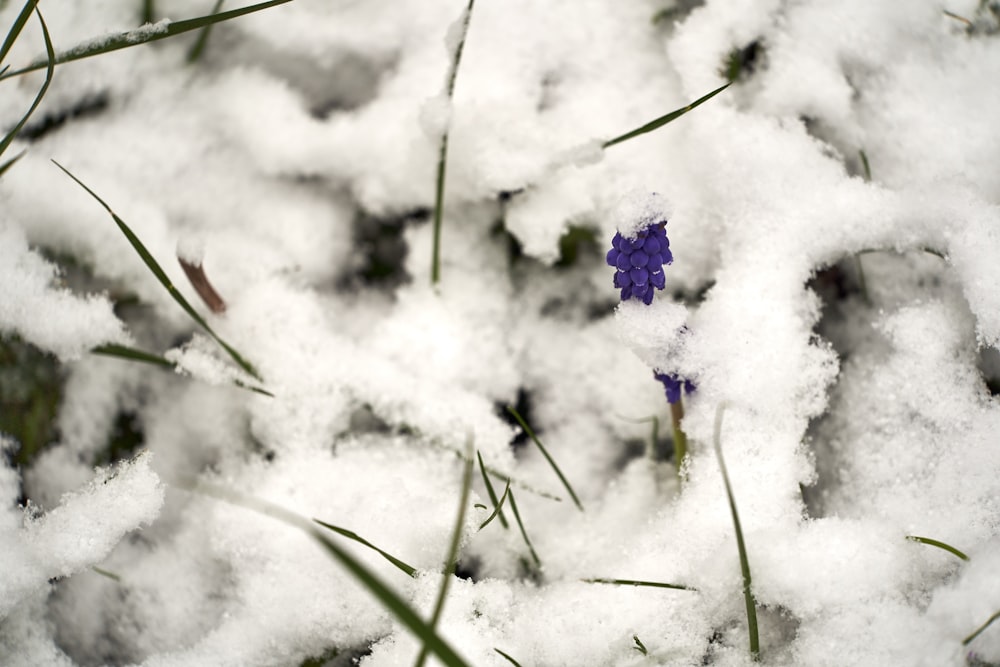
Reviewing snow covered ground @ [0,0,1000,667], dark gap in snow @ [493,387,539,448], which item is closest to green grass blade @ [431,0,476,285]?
snow covered ground @ [0,0,1000,667]

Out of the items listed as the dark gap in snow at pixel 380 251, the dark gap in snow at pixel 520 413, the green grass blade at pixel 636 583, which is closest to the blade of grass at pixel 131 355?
the dark gap in snow at pixel 380 251

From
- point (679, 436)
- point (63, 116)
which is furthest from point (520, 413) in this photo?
point (63, 116)

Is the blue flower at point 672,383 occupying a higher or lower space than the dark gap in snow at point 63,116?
lower

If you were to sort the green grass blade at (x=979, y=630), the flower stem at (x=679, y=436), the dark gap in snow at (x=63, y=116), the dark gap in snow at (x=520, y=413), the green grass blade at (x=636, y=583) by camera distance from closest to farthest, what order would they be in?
the green grass blade at (x=979, y=630) → the green grass blade at (x=636, y=583) → the flower stem at (x=679, y=436) → the dark gap in snow at (x=520, y=413) → the dark gap in snow at (x=63, y=116)

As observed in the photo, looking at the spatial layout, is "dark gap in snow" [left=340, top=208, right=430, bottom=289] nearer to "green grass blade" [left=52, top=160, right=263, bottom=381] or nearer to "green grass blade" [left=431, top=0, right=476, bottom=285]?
"green grass blade" [left=431, top=0, right=476, bottom=285]

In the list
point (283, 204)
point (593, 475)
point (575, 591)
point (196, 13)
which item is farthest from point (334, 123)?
point (575, 591)

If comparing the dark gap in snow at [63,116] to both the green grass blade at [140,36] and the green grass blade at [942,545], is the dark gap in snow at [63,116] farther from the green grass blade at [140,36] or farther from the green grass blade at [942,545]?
the green grass blade at [942,545]
